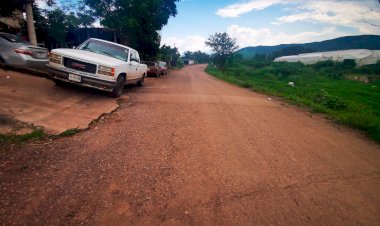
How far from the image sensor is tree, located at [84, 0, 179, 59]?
1894 cm

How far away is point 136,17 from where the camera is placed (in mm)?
19578

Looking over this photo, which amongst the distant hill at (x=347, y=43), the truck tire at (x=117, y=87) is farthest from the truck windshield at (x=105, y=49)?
the distant hill at (x=347, y=43)

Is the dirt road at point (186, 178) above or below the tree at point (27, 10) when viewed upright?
below

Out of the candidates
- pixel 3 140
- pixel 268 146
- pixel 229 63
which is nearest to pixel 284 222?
pixel 268 146

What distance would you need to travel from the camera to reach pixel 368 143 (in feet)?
19.1

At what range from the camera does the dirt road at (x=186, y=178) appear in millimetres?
2549

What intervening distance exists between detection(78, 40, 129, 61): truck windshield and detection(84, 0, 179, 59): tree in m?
11.1

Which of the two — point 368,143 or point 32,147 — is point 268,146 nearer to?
point 368,143

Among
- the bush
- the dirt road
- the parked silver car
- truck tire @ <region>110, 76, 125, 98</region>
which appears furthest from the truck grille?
the bush

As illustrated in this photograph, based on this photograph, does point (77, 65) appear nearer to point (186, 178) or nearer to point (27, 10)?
point (186, 178)

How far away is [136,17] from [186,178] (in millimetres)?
19140

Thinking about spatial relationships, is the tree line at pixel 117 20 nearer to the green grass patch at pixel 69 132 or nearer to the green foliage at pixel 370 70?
the green grass patch at pixel 69 132

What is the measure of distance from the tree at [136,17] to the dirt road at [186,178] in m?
16.1

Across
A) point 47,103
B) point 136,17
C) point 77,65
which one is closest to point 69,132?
point 47,103
